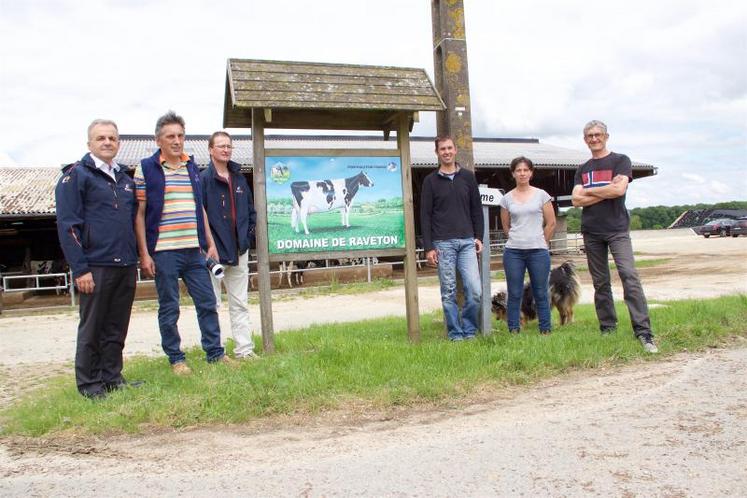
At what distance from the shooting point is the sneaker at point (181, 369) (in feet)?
15.5

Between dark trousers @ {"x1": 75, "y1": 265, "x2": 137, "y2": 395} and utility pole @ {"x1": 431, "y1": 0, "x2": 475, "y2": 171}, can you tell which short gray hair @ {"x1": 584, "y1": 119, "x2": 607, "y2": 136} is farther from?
dark trousers @ {"x1": 75, "y1": 265, "x2": 137, "y2": 395}

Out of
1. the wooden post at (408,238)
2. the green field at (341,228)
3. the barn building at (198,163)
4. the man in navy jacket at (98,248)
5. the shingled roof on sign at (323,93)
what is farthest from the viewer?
the barn building at (198,163)

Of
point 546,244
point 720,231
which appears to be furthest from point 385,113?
point 720,231

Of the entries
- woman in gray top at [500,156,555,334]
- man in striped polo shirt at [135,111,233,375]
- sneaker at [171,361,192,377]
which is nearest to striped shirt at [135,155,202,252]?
man in striped polo shirt at [135,111,233,375]

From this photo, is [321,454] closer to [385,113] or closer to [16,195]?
[385,113]

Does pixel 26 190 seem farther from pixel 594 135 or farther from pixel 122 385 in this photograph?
pixel 594 135

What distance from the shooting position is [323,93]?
5516 mm

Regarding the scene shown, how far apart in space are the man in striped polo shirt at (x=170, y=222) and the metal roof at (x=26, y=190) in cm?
1236

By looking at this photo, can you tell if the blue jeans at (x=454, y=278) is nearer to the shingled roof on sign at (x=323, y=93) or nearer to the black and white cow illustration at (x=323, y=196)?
the black and white cow illustration at (x=323, y=196)

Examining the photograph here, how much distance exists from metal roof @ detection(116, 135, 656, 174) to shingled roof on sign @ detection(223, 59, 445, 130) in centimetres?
1032

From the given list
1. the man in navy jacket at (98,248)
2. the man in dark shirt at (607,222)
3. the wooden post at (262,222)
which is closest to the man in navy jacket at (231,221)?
the wooden post at (262,222)

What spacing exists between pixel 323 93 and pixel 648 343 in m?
3.68

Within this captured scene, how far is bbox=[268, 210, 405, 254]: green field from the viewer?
5.50 m

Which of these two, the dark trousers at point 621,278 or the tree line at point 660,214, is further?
the tree line at point 660,214
